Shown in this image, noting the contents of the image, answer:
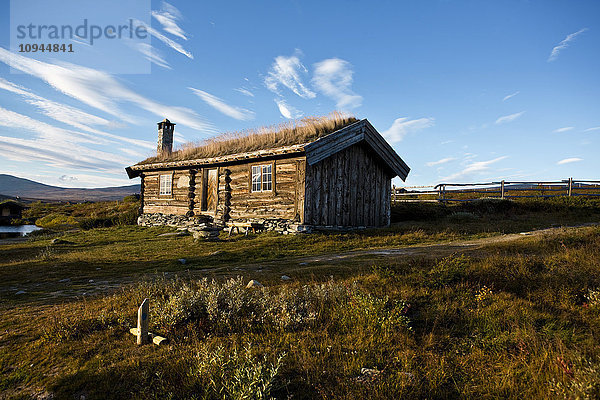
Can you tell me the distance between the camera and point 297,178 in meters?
14.8

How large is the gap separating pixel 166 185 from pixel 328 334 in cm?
2085

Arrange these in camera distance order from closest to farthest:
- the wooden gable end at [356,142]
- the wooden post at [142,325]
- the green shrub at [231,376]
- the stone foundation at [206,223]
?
the green shrub at [231,376] < the wooden post at [142,325] < the wooden gable end at [356,142] < the stone foundation at [206,223]

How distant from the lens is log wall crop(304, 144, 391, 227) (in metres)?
A: 15.0

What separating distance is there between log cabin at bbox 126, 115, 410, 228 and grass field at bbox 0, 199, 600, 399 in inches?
299

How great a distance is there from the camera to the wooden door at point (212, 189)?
18.9 m

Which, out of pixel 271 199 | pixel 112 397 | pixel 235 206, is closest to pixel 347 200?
pixel 271 199

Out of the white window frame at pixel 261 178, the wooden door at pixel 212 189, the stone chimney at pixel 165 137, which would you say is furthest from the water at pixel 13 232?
the white window frame at pixel 261 178

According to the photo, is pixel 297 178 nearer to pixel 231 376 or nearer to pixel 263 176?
pixel 263 176

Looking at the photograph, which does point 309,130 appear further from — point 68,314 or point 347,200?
point 68,314

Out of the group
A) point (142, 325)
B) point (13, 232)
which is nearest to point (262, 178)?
point (142, 325)

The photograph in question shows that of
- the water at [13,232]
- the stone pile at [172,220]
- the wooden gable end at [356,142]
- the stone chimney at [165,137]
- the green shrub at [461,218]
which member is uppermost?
the stone chimney at [165,137]

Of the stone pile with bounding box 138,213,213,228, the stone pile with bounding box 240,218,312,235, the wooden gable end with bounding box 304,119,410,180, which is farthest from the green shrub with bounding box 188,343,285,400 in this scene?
the stone pile with bounding box 138,213,213,228

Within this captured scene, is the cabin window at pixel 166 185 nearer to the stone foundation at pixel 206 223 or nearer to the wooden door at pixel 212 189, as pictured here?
the stone foundation at pixel 206 223

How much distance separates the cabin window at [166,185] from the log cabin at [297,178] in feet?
2.54
